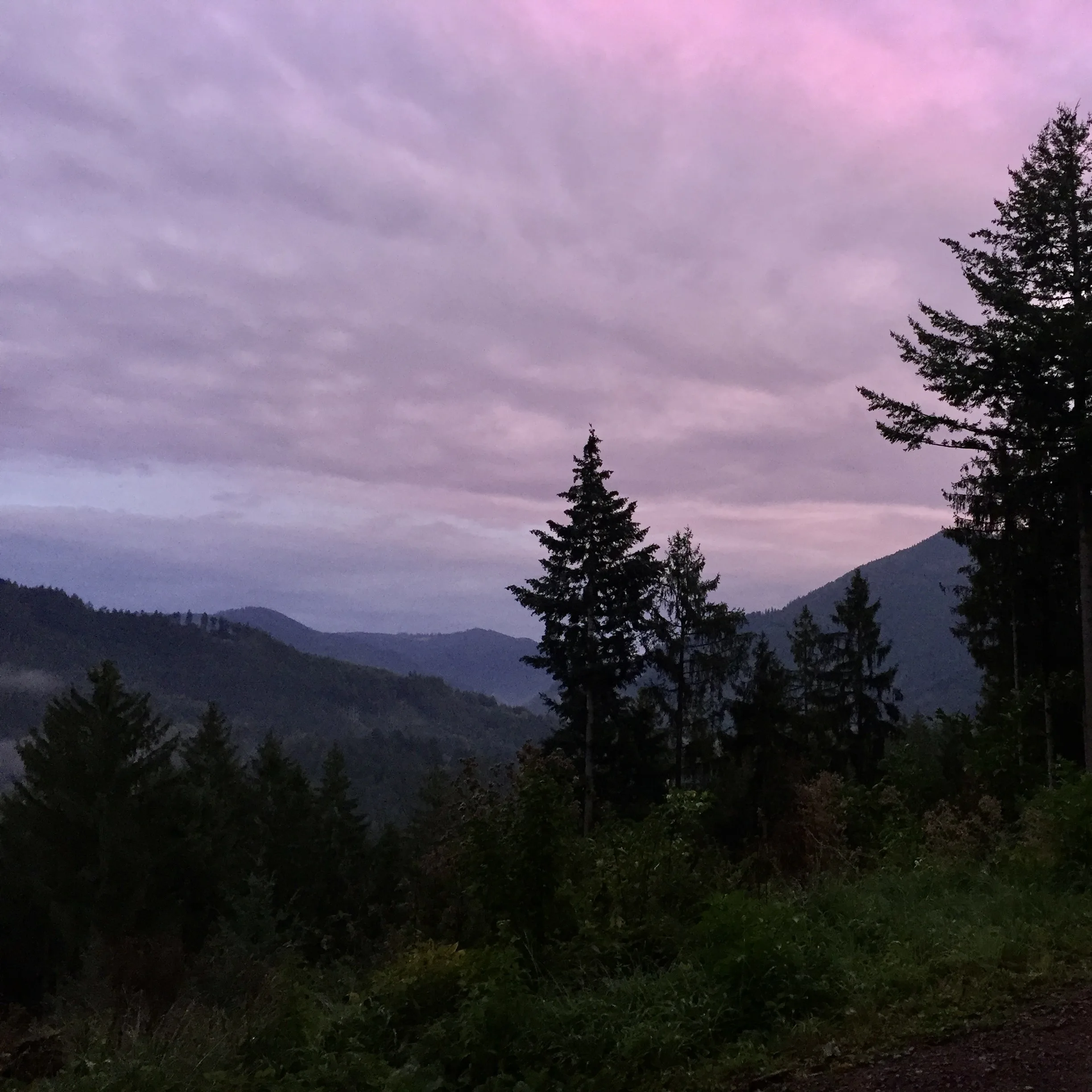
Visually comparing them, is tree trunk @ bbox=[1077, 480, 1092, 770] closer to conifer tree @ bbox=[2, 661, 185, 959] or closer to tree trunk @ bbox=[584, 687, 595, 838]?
tree trunk @ bbox=[584, 687, 595, 838]

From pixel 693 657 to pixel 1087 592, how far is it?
15243 millimetres

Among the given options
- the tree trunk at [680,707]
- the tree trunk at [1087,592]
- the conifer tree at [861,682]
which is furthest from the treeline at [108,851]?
the tree trunk at [1087,592]

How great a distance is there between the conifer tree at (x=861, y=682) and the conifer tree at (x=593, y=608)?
13138 millimetres

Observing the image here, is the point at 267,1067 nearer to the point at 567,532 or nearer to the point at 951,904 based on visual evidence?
the point at 951,904

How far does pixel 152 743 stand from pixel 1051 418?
35012mm

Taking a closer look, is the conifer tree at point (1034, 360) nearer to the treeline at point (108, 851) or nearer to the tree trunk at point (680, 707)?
the tree trunk at point (680, 707)

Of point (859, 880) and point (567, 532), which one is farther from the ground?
point (567, 532)

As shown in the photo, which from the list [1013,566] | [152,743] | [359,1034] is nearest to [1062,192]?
[1013,566]

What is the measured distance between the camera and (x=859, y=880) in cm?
890

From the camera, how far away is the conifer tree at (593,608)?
2695cm

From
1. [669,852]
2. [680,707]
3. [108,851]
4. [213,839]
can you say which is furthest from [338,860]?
[669,852]

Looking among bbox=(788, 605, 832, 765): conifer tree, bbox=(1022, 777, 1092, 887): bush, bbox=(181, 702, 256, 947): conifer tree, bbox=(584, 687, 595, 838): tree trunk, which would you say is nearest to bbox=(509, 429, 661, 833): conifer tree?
bbox=(584, 687, 595, 838): tree trunk

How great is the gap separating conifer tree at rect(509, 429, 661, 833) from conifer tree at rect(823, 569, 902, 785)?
13138mm

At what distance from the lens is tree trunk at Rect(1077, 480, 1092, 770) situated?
15.6m
